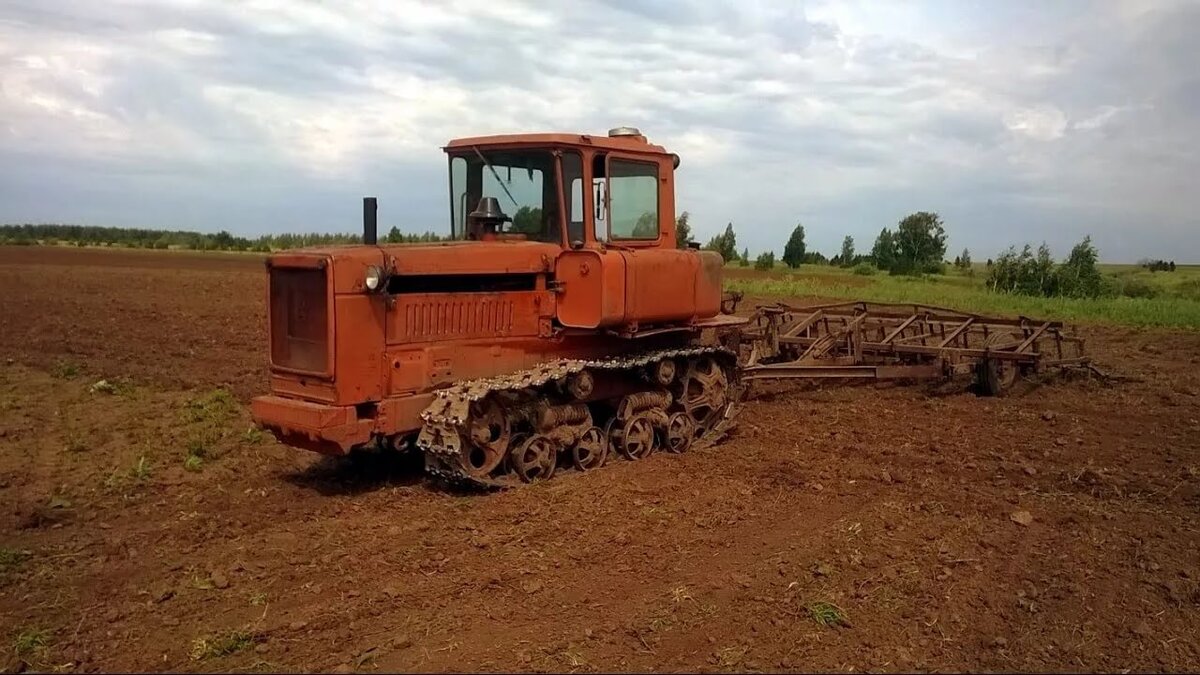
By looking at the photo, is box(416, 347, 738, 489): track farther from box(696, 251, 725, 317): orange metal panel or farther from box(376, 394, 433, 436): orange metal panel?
box(696, 251, 725, 317): orange metal panel

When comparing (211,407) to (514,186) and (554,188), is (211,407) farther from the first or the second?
(554,188)

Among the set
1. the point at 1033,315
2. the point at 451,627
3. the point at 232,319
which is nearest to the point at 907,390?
the point at 451,627

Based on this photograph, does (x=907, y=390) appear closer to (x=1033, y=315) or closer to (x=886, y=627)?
(x=886, y=627)

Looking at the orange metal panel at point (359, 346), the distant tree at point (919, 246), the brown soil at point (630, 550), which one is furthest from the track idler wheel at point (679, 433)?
the distant tree at point (919, 246)

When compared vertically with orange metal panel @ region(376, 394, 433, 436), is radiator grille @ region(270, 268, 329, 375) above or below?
above

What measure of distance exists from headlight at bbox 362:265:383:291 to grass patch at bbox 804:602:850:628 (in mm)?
4157

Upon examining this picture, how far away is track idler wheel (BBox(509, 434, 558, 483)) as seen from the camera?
27.6 feet

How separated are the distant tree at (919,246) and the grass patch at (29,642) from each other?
4829 cm

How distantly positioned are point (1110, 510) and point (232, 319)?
20.1 meters

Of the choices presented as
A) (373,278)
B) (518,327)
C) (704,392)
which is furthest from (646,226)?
(373,278)

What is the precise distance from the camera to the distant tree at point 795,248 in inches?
2349

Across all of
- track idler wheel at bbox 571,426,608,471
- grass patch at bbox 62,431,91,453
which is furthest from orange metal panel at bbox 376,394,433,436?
grass patch at bbox 62,431,91,453

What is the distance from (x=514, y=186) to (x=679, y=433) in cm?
303

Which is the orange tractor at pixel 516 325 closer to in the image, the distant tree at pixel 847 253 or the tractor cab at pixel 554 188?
the tractor cab at pixel 554 188
